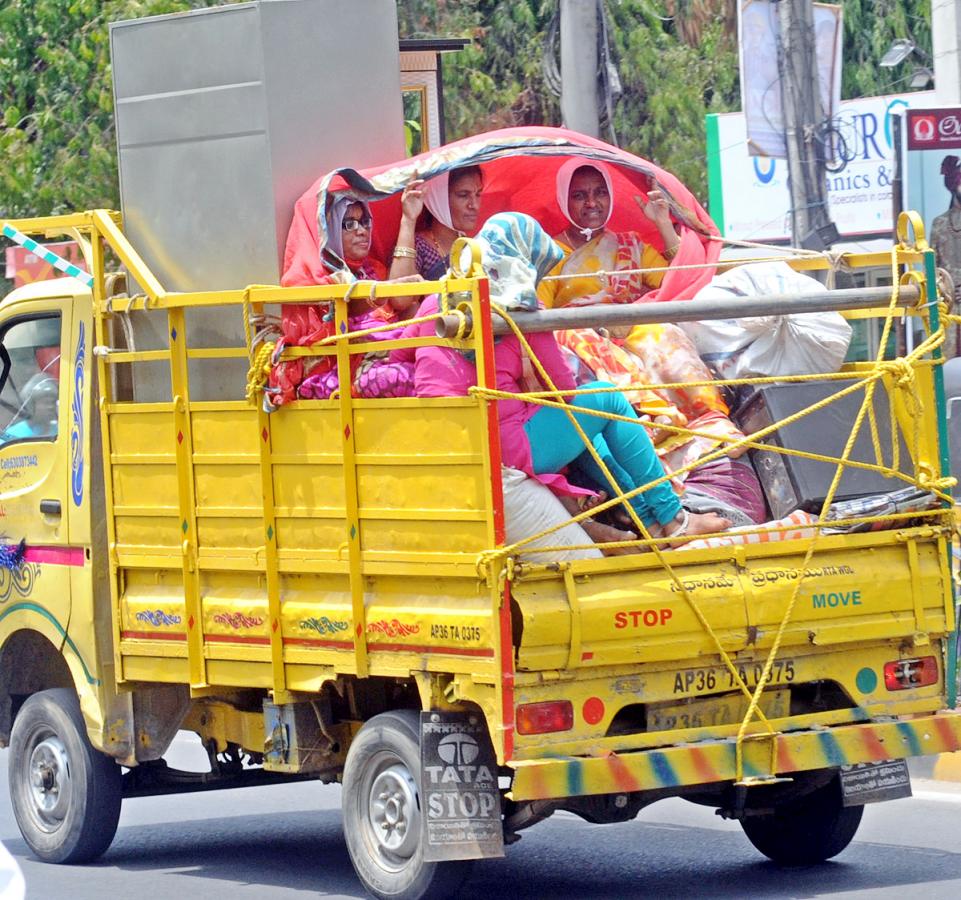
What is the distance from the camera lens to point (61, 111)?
54.7 feet

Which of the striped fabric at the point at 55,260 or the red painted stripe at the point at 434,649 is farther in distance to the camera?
the striped fabric at the point at 55,260

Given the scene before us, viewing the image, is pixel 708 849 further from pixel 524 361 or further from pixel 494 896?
pixel 524 361

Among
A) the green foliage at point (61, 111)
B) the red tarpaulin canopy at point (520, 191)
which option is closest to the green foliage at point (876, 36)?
the green foliage at point (61, 111)

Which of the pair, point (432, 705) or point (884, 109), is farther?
point (884, 109)

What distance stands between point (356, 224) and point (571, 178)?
115 centimetres

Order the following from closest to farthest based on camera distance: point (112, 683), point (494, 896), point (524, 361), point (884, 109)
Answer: point (524, 361), point (494, 896), point (112, 683), point (884, 109)

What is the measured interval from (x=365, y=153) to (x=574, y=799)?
2677 millimetres

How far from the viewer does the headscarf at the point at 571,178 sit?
25.2ft

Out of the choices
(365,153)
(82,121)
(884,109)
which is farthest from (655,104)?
(365,153)

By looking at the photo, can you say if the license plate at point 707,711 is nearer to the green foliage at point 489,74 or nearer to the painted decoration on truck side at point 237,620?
the painted decoration on truck side at point 237,620

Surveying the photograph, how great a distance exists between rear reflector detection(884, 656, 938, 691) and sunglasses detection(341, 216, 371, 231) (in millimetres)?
2353

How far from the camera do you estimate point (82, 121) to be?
16875mm

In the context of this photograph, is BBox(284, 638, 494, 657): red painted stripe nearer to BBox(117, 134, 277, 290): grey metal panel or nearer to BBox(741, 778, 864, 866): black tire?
BBox(117, 134, 277, 290): grey metal panel

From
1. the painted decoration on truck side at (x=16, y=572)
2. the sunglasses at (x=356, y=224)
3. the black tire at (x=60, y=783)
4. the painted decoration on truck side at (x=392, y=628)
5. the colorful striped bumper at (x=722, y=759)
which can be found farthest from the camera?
the painted decoration on truck side at (x=16, y=572)
